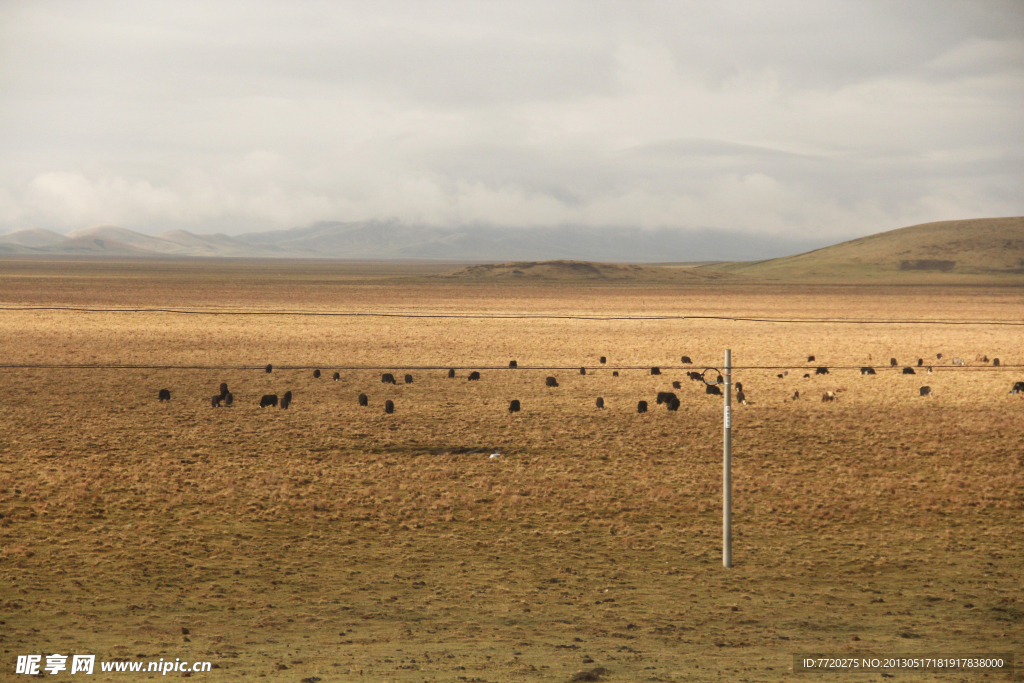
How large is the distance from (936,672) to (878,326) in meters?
43.7

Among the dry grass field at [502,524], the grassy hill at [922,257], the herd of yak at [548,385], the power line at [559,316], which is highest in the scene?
the grassy hill at [922,257]

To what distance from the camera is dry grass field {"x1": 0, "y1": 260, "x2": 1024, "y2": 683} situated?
8.17 metres

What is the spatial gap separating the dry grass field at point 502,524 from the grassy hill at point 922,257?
12209 centimetres

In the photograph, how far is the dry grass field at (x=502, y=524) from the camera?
8.17 meters

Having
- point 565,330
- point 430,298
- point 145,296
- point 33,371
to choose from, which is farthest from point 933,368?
point 145,296

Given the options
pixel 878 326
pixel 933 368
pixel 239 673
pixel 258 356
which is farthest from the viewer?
pixel 878 326

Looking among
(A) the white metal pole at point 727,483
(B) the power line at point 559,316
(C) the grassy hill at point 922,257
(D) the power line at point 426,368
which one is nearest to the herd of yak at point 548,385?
(D) the power line at point 426,368

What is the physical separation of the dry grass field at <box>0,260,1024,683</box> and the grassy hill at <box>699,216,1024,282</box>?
122 m

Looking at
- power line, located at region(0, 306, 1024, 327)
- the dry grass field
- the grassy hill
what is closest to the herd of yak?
the dry grass field

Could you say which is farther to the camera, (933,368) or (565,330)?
(565,330)

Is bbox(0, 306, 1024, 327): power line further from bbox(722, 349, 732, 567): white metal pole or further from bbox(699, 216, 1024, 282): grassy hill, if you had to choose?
bbox(699, 216, 1024, 282): grassy hill

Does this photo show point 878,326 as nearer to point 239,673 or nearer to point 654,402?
point 654,402

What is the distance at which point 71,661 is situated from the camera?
7.40 metres

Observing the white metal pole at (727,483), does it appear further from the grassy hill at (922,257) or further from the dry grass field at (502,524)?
the grassy hill at (922,257)
